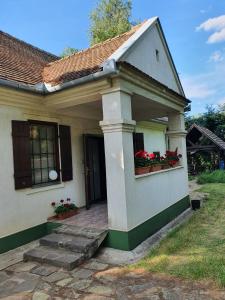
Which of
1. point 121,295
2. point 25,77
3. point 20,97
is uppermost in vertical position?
point 25,77

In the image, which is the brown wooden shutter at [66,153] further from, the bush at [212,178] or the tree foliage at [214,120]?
the tree foliage at [214,120]

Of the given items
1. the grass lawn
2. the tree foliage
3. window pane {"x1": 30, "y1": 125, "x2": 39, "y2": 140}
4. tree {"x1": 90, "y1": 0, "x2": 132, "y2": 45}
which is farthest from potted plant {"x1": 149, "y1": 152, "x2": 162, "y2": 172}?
tree {"x1": 90, "y1": 0, "x2": 132, "y2": 45}

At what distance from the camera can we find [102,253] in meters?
5.03

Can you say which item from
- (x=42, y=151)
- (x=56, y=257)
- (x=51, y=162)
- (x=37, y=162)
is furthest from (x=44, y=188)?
(x=56, y=257)

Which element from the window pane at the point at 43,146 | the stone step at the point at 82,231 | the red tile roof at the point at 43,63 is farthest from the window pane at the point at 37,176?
the red tile roof at the point at 43,63

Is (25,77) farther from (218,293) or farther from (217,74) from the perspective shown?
(217,74)

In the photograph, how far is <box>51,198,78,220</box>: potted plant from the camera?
20.6 feet

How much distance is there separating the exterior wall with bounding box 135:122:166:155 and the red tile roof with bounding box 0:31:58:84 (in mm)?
4373

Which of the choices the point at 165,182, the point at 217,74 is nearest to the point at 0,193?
the point at 165,182

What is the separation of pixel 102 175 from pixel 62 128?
278 cm

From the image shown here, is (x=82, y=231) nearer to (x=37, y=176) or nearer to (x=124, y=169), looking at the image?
(x=124, y=169)

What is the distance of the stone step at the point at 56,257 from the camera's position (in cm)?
450

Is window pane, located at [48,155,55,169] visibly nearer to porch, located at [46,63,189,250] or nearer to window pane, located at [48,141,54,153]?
window pane, located at [48,141,54,153]

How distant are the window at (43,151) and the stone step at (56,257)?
1652mm
